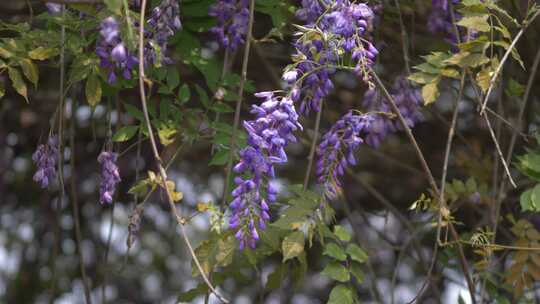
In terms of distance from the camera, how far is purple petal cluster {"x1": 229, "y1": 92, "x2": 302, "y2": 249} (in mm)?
1749

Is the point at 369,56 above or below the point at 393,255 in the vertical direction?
above

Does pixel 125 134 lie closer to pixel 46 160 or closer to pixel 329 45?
pixel 46 160

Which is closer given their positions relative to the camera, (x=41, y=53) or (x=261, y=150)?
(x=261, y=150)

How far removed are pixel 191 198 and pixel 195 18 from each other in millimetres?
1766

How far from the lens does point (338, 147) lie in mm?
2012

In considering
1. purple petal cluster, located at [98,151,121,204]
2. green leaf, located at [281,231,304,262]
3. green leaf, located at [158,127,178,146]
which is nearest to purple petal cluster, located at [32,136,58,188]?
purple petal cluster, located at [98,151,121,204]

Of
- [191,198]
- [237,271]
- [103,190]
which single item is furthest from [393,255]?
[103,190]

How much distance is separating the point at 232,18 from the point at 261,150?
1.82 feet

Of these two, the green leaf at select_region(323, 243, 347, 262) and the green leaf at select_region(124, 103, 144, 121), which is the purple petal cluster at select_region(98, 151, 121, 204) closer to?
the green leaf at select_region(124, 103, 144, 121)

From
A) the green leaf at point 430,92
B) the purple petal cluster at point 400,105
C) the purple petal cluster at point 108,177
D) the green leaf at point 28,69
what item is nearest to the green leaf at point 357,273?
the purple petal cluster at point 400,105

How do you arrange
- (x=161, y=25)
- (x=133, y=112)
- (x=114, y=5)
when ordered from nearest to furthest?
(x=114, y=5) → (x=161, y=25) → (x=133, y=112)

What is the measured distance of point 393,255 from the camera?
164 inches

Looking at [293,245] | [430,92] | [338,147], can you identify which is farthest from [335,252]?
[430,92]

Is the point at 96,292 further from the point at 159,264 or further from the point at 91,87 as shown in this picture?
the point at 91,87
